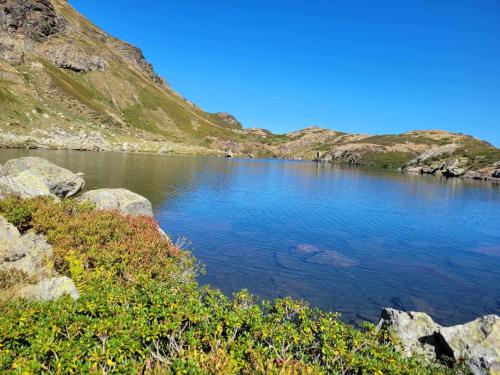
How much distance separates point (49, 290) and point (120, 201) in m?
14.7

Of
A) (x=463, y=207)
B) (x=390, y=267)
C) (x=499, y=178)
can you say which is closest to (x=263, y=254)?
(x=390, y=267)

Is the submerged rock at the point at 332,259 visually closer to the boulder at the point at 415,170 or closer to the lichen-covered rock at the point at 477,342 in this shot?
the lichen-covered rock at the point at 477,342

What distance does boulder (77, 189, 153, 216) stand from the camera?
2380 cm

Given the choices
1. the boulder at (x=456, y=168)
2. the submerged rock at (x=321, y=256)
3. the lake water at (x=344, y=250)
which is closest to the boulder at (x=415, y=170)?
the boulder at (x=456, y=168)

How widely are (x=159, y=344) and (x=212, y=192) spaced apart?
152 ft

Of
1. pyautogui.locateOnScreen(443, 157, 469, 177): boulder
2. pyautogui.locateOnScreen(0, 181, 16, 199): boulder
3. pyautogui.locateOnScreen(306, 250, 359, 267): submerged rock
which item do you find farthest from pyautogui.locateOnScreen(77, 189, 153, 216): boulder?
pyautogui.locateOnScreen(443, 157, 469, 177): boulder

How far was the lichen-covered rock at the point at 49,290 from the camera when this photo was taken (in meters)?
9.84

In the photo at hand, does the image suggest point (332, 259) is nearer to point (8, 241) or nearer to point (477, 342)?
point (477, 342)

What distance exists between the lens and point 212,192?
5500 cm

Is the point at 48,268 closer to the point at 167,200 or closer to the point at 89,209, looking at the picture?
the point at 89,209

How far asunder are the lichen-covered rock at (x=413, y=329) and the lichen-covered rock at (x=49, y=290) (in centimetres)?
1002

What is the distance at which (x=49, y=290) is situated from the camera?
10.1m

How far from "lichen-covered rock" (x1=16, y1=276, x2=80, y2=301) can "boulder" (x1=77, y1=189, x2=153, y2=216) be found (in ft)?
43.4

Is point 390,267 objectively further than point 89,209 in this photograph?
Yes
